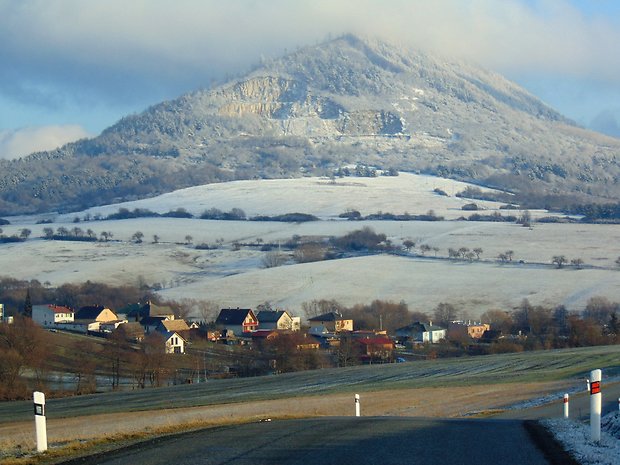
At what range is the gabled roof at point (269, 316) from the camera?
97062mm

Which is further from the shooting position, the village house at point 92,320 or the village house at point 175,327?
the village house at point 92,320

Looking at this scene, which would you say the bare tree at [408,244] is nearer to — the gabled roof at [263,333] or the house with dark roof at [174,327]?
the gabled roof at [263,333]

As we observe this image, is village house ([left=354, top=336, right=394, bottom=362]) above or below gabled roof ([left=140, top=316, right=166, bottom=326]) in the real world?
below

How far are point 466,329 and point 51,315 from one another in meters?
36.7

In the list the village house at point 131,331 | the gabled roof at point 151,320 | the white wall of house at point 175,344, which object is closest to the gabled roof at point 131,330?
the village house at point 131,331

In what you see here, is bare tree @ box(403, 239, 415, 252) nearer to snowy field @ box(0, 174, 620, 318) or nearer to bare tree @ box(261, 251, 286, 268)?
snowy field @ box(0, 174, 620, 318)

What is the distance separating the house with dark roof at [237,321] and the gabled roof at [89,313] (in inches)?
439

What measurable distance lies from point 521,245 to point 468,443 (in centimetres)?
12151

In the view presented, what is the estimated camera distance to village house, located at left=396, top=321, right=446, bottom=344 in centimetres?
8800

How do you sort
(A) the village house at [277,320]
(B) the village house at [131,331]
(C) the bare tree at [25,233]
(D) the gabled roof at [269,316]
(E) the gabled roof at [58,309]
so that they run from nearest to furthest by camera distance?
1. (B) the village house at [131,331]
2. (A) the village house at [277,320]
3. (D) the gabled roof at [269,316]
4. (E) the gabled roof at [58,309]
5. (C) the bare tree at [25,233]

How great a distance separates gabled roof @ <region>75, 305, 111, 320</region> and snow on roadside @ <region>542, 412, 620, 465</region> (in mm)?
84194

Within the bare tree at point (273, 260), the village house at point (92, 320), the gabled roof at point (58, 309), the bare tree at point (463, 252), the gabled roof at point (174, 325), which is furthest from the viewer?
the bare tree at point (273, 260)

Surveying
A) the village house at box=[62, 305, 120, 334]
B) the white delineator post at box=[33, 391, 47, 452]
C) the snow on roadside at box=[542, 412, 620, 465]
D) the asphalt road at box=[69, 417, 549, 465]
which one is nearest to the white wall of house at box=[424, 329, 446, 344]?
the village house at box=[62, 305, 120, 334]

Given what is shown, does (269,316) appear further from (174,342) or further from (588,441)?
(588,441)
